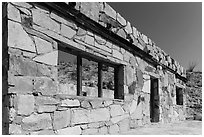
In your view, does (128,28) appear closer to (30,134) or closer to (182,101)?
(30,134)

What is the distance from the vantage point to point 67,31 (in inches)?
136

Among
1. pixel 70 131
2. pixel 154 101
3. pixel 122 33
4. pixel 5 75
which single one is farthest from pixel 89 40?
pixel 154 101

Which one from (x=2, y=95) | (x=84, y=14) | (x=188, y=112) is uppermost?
Result: (x=84, y=14)

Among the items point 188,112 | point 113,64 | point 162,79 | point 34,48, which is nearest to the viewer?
point 34,48

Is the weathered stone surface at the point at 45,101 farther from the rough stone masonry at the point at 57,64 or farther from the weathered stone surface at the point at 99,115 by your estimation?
the weathered stone surface at the point at 99,115

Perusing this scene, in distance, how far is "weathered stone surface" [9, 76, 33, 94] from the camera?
8.65 ft

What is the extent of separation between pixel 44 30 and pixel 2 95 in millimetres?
967

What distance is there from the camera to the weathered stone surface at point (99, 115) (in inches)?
147

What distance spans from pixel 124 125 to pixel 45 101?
210 cm

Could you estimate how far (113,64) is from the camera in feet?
15.4

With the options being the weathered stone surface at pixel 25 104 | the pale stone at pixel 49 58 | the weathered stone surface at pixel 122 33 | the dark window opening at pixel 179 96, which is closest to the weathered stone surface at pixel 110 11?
the weathered stone surface at pixel 122 33

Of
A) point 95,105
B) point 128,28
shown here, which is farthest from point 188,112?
point 95,105

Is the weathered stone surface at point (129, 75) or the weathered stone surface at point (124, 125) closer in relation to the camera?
the weathered stone surface at point (124, 125)

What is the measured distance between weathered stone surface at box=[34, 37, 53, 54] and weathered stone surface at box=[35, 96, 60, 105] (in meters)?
0.58
